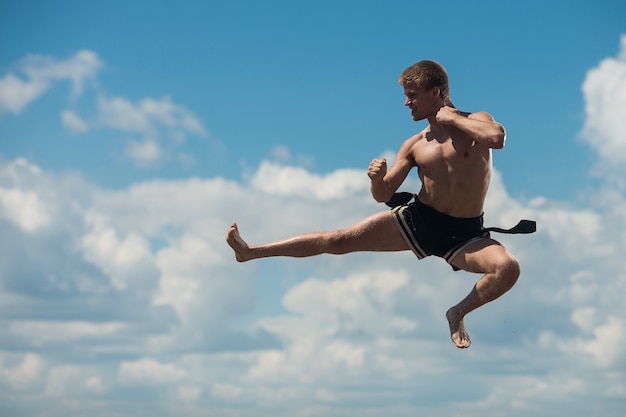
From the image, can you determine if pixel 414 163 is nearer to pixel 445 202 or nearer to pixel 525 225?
pixel 445 202

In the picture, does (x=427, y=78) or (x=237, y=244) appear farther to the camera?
(x=237, y=244)

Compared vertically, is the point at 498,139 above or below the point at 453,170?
above

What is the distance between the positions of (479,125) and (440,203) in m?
1.27

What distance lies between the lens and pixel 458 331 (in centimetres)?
1388

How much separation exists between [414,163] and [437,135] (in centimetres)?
53

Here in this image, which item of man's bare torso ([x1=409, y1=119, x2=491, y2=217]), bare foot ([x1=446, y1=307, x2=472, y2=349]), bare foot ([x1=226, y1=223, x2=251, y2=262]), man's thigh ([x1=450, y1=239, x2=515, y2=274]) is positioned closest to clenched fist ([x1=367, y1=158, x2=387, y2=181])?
man's bare torso ([x1=409, y1=119, x2=491, y2=217])

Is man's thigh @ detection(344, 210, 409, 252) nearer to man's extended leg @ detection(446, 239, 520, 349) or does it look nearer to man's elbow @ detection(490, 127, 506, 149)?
man's extended leg @ detection(446, 239, 520, 349)

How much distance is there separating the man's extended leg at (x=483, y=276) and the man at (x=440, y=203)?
0.01m

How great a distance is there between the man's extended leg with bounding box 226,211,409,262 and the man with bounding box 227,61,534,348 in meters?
0.01

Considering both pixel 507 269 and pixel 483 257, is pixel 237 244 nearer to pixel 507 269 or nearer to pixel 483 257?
pixel 483 257

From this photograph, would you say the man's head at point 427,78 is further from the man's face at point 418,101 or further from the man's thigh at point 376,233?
the man's thigh at point 376,233

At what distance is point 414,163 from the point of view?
14211 millimetres

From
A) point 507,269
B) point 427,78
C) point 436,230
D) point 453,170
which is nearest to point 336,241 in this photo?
point 436,230

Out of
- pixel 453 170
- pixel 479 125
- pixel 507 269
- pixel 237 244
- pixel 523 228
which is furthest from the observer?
pixel 237 244
